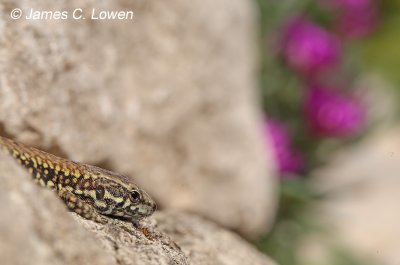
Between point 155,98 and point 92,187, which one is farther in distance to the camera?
point 155,98

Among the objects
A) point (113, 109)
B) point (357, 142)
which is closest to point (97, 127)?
point (113, 109)

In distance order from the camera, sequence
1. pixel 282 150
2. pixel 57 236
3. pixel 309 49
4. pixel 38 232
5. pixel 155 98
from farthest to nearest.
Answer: pixel 309 49 < pixel 282 150 < pixel 155 98 < pixel 57 236 < pixel 38 232

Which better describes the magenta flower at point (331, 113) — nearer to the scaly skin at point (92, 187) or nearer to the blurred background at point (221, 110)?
A: the blurred background at point (221, 110)

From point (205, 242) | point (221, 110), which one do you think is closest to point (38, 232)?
point (205, 242)

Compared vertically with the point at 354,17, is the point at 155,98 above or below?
below

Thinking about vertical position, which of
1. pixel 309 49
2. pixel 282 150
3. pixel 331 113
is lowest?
pixel 282 150

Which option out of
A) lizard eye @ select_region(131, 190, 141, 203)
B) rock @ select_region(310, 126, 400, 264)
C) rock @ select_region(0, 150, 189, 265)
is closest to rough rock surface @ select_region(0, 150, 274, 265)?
rock @ select_region(0, 150, 189, 265)

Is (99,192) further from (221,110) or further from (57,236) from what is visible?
(221,110)
